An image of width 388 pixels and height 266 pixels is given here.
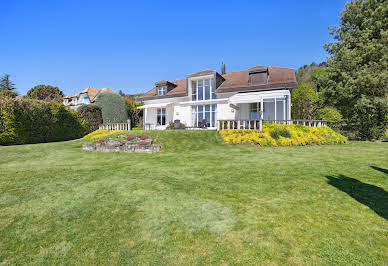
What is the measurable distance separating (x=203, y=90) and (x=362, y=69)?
52.1ft

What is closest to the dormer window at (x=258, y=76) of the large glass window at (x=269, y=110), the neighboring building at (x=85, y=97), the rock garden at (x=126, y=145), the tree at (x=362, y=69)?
the large glass window at (x=269, y=110)

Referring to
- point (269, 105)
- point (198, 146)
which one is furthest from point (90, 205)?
point (269, 105)

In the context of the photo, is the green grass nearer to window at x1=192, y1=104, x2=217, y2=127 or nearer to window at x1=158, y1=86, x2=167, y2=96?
window at x1=192, y1=104, x2=217, y2=127

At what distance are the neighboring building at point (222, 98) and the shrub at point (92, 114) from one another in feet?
21.2

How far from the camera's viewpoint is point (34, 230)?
127 inches

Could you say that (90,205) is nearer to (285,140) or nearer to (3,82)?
(285,140)

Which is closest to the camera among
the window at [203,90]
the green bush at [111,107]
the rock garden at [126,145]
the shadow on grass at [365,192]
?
the shadow on grass at [365,192]

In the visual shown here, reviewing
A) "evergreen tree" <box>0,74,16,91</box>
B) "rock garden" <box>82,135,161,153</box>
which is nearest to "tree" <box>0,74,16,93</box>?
"evergreen tree" <box>0,74,16,91</box>

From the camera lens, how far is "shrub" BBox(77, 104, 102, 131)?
25.1 meters

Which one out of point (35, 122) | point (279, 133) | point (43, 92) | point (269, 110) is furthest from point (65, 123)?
point (43, 92)

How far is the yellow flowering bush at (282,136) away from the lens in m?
12.9

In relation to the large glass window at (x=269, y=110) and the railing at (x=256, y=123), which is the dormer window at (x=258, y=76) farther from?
the railing at (x=256, y=123)

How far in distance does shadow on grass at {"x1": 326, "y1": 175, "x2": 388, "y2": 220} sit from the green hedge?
21.9 m

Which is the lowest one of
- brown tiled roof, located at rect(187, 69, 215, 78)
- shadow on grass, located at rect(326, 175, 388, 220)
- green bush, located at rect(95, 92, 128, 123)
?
shadow on grass, located at rect(326, 175, 388, 220)
